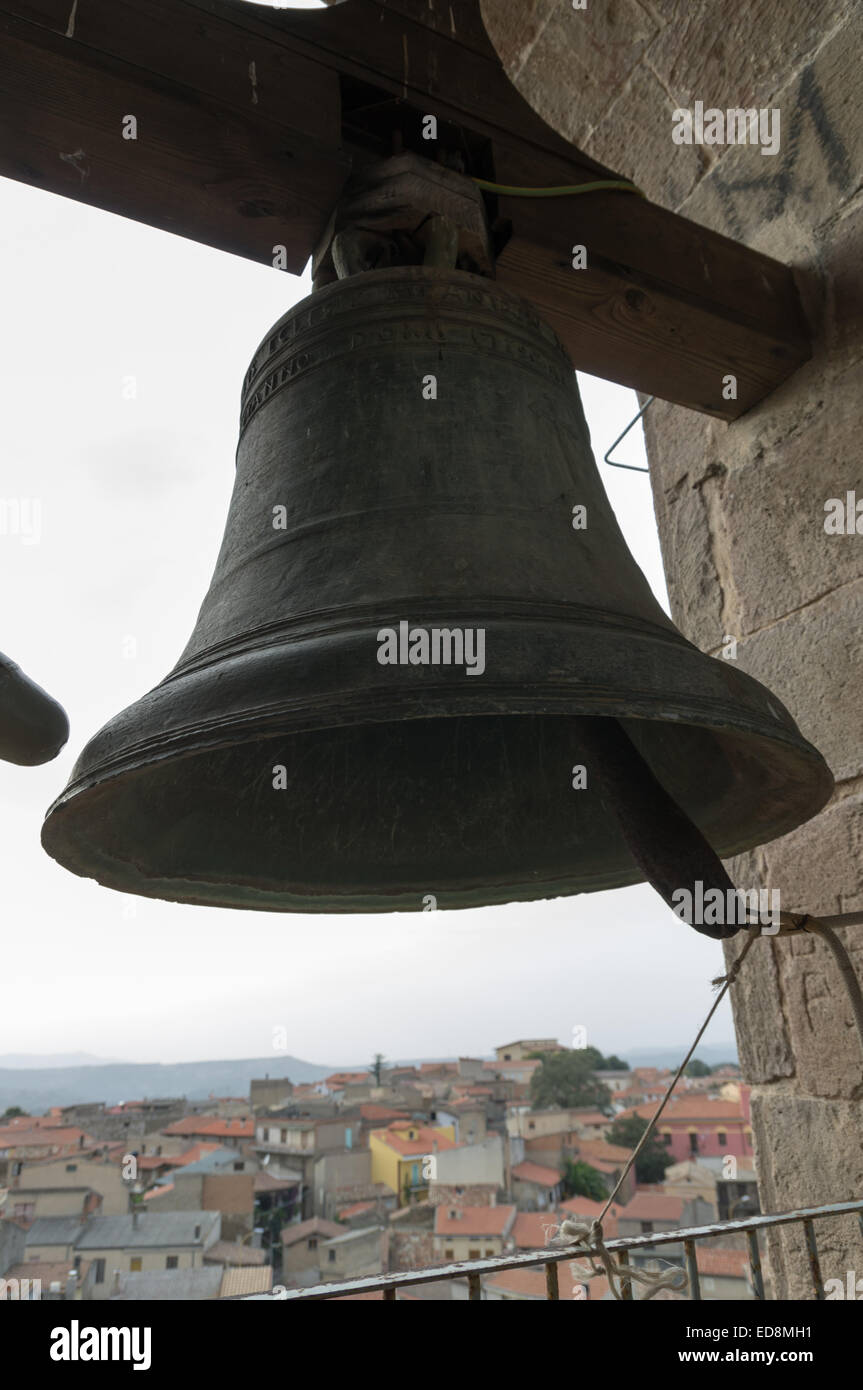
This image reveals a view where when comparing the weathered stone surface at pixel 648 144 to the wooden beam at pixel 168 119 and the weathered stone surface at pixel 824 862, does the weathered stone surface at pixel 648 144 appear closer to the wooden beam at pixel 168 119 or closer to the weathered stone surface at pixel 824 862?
the wooden beam at pixel 168 119

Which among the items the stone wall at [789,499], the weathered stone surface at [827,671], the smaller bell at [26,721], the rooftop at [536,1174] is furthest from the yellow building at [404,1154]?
the smaller bell at [26,721]

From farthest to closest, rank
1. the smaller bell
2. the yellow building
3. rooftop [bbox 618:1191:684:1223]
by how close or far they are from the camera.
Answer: the yellow building → rooftop [bbox 618:1191:684:1223] → the smaller bell

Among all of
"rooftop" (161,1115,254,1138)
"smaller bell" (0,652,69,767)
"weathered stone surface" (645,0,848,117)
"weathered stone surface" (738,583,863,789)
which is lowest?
"rooftop" (161,1115,254,1138)

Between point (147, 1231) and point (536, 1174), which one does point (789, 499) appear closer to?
point (147, 1231)

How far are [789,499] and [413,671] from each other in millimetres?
1449

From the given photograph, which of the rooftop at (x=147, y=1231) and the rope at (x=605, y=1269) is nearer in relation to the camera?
the rope at (x=605, y=1269)

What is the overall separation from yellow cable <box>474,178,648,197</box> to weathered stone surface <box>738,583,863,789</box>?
Answer: 0.78 metres

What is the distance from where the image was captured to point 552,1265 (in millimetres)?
1202

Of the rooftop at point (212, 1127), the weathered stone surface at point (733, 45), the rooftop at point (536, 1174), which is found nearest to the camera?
the weathered stone surface at point (733, 45)

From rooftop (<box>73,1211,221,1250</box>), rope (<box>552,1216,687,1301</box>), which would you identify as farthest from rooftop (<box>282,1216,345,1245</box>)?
rope (<box>552,1216,687,1301</box>)

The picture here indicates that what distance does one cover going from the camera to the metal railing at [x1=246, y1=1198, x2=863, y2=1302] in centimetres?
107

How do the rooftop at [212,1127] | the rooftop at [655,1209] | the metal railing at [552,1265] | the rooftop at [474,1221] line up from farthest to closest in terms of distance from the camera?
the rooftop at [212,1127] → the rooftop at [655,1209] → the rooftop at [474,1221] → the metal railing at [552,1265]

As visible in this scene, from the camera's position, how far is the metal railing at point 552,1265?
1065mm

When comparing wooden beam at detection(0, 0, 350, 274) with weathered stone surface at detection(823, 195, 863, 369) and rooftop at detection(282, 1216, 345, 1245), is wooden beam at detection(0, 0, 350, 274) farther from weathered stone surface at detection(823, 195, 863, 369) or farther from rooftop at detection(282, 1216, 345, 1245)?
rooftop at detection(282, 1216, 345, 1245)
